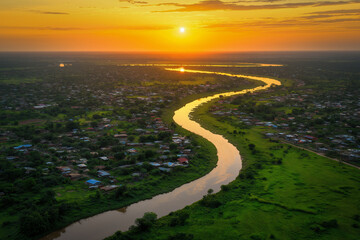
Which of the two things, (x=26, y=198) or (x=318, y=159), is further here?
(x=318, y=159)

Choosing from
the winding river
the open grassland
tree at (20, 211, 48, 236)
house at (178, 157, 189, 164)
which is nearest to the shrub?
the open grassland

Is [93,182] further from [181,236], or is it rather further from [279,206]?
[279,206]

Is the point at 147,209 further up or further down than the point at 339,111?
further down

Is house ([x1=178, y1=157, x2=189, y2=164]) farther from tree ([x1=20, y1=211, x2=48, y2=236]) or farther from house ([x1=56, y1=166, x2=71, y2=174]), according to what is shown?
tree ([x1=20, y1=211, x2=48, y2=236])

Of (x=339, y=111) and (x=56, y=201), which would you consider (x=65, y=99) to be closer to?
(x=56, y=201)

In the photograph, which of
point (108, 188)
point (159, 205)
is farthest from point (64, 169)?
point (159, 205)

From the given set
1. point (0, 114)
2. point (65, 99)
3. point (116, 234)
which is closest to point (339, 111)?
point (116, 234)

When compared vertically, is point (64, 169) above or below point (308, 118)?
below

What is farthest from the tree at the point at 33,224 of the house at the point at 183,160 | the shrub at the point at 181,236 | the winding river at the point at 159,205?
the house at the point at 183,160
